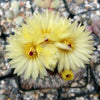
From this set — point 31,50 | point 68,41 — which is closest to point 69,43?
point 68,41

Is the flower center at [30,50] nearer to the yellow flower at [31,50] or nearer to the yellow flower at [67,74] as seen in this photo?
the yellow flower at [31,50]

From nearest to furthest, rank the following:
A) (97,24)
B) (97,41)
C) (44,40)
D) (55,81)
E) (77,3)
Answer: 1. (44,40)
2. (55,81)
3. (97,24)
4. (97,41)
5. (77,3)

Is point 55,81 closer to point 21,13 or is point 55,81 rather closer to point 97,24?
point 97,24

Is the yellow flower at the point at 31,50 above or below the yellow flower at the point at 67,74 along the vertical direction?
above

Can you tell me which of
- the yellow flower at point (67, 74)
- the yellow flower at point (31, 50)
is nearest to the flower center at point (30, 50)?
the yellow flower at point (31, 50)

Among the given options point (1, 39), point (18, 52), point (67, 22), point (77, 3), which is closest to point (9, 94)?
point (1, 39)

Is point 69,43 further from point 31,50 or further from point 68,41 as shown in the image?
point 31,50

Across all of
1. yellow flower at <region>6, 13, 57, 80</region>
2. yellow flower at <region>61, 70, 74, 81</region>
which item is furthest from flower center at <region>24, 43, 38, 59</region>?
yellow flower at <region>61, 70, 74, 81</region>
